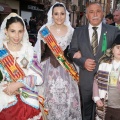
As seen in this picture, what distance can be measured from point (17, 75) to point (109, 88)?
3.30ft

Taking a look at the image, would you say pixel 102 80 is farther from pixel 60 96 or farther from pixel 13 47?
pixel 13 47

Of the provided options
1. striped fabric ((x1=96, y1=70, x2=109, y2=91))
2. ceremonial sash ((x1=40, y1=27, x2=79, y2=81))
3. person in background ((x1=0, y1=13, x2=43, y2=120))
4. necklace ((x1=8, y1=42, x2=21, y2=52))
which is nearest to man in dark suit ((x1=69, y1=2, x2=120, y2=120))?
ceremonial sash ((x1=40, y1=27, x2=79, y2=81))

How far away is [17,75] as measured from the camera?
241 centimetres

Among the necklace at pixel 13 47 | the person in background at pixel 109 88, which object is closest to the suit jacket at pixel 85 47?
the person in background at pixel 109 88

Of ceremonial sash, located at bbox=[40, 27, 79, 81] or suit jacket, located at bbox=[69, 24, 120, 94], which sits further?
ceremonial sash, located at bbox=[40, 27, 79, 81]

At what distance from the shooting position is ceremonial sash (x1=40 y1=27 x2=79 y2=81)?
3113 millimetres

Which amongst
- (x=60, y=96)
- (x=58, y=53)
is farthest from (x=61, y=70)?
(x=60, y=96)

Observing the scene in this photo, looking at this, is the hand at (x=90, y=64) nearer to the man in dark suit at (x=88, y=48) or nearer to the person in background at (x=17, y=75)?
the man in dark suit at (x=88, y=48)

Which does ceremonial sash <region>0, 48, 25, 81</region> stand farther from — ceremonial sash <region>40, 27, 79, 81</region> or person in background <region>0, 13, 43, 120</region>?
ceremonial sash <region>40, 27, 79, 81</region>

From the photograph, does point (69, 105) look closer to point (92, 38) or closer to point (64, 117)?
point (64, 117)

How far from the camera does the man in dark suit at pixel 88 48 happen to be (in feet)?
9.45

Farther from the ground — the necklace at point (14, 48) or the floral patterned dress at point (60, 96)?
the necklace at point (14, 48)

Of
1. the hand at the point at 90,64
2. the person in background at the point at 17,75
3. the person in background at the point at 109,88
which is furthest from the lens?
the hand at the point at 90,64

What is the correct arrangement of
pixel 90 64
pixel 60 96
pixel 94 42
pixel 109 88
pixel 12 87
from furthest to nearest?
pixel 60 96
pixel 94 42
pixel 90 64
pixel 109 88
pixel 12 87
